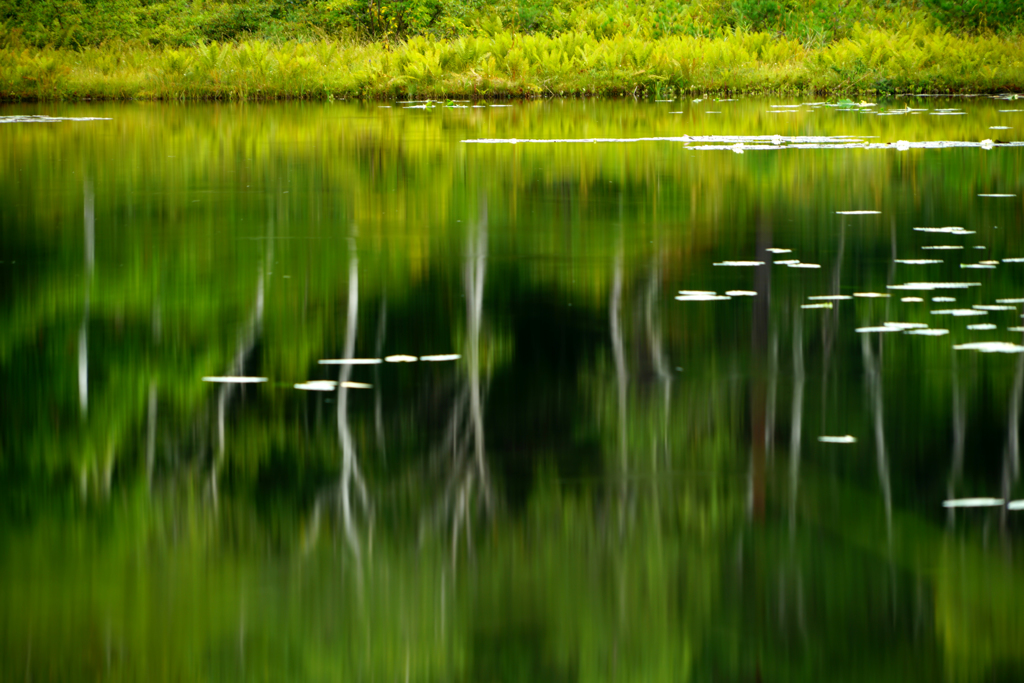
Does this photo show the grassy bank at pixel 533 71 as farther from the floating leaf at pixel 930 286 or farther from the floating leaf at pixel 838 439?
the floating leaf at pixel 838 439

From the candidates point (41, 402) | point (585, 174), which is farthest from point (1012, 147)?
point (41, 402)

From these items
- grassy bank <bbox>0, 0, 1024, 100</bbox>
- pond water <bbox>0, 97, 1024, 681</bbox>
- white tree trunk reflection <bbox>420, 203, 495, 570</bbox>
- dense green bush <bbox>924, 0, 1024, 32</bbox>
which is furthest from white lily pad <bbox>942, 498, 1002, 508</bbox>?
dense green bush <bbox>924, 0, 1024, 32</bbox>

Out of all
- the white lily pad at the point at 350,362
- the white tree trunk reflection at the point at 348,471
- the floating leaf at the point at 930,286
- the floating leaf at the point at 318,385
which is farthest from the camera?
the floating leaf at the point at 930,286

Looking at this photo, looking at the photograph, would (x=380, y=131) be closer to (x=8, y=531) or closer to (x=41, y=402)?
(x=41, y=402)

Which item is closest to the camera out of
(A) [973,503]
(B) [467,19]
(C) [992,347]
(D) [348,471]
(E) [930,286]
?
(A) [973,503]

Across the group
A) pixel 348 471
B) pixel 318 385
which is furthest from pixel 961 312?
pixel 348 471

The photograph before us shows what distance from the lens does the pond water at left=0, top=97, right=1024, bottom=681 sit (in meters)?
2.91

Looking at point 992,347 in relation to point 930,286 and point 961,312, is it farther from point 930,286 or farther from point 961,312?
point 930,286

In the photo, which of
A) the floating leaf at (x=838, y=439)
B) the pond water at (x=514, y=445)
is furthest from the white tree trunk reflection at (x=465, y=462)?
the floating leaf at (x=838, y=439)

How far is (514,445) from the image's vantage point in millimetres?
4227

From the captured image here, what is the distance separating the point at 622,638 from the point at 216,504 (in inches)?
48.9

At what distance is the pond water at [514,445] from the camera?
114 inches

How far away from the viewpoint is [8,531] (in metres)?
3.56

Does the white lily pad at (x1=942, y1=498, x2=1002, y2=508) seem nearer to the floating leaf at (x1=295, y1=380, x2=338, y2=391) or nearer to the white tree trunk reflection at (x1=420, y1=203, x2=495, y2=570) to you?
the white tree trunk reflection at (x1=420, y1=203, x2=495, y2=570)
